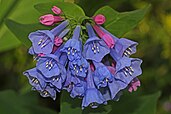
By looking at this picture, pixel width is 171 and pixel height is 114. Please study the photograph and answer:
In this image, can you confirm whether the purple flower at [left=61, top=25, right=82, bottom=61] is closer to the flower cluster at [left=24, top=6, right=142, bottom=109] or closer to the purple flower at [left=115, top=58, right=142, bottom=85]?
the flower cluster at [left=24, top=6, right=142, bottom=109]

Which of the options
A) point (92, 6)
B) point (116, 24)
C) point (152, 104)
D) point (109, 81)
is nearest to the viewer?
point (109, 81)

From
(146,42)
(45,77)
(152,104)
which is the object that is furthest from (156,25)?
(45,77)

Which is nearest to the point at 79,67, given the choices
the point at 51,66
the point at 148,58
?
the point at 51,66

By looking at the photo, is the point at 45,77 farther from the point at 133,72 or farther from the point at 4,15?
the point at 4,15

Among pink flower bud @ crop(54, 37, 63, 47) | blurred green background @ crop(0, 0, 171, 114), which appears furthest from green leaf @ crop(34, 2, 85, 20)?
blurred green background @ crop(0, 0, 171, 114)

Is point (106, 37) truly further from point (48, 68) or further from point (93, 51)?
point (48, 68)
